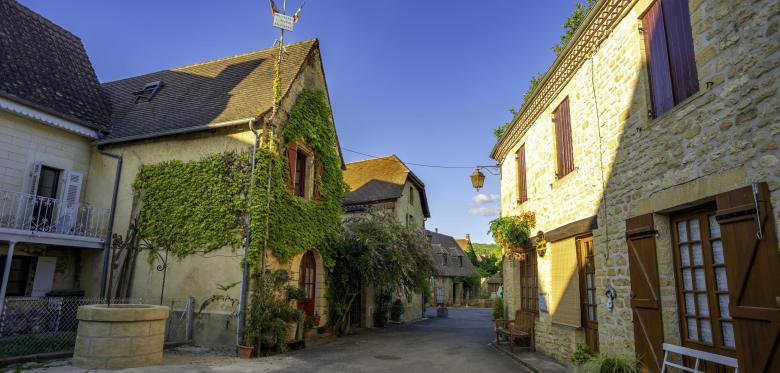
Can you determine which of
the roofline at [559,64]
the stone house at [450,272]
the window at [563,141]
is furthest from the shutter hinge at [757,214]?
the stone house at [450,272]

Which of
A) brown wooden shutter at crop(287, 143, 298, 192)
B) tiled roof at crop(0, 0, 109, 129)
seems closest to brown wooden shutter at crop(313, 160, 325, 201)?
brown wooden shutter at crop(287, 143, 298, 192)

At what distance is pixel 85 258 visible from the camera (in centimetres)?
1259

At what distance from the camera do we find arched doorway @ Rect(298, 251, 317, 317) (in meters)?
13.0

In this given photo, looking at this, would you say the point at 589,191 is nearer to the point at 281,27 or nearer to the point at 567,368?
the point at 567,368

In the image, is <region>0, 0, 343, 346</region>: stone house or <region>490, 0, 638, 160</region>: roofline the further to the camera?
<region>0, 0, 343, 346</region>: stone house

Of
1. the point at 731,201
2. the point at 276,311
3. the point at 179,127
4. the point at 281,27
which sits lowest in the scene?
the point at 276,311

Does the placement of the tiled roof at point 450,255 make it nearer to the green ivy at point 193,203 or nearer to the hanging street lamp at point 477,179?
the hanging street lamp at point 477,179

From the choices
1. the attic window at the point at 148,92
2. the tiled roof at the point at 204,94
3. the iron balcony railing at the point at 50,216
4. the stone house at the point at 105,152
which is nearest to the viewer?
the iron balcony railing at the point at 50,216

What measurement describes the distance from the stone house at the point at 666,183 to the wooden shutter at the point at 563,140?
4 cm

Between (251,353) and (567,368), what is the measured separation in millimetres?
6328

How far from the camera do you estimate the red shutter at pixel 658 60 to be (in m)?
6.16

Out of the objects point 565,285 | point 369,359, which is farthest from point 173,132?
point 565,285

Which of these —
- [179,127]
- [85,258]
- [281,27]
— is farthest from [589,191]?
[85,258]

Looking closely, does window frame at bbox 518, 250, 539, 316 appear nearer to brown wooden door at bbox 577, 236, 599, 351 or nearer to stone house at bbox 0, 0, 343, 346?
brown wooden door at bbox 577, 236, 599, 351
